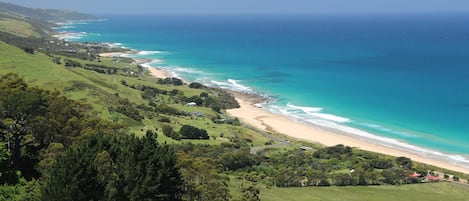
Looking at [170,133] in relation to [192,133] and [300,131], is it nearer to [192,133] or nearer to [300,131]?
[192,133]

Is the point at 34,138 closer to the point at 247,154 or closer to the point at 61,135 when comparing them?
the point at 61,135

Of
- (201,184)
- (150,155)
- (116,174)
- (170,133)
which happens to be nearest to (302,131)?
(170,133)

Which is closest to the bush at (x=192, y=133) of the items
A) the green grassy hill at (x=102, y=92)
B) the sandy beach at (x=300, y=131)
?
the green grassy hill at (x=102, y=92)

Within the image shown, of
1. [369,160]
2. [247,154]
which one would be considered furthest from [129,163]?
[369,160]

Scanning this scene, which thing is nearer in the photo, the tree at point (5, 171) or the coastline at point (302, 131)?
the tree at point (5, 171)

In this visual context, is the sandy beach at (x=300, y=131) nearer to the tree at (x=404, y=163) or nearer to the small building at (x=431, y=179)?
the tree at (x=404, y=163)

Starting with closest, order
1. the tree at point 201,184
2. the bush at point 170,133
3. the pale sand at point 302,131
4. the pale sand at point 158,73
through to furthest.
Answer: the tree at point 201,184
the bush at point 170,133
the pale sand at point 302,131
the pale sand at point 158,73
